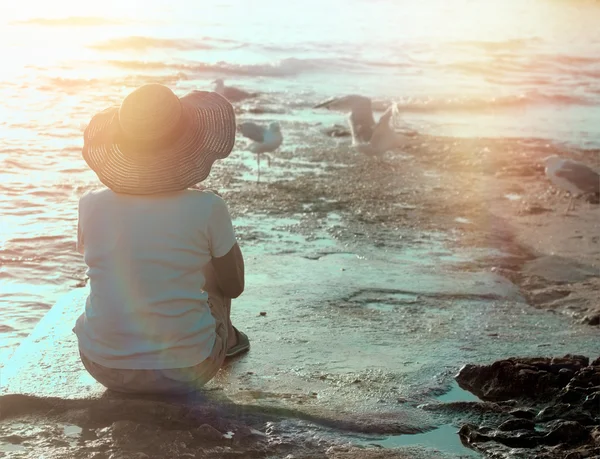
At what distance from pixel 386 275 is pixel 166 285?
2.67 metres

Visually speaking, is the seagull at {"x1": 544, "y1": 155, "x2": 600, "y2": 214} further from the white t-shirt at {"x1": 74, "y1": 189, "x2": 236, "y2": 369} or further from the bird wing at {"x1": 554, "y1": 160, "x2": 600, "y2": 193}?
the white t-shirt at {"x1": 74, "y1": 189, "x2": 236, "y2": 369}

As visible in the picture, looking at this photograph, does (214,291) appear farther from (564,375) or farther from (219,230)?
(564,375)

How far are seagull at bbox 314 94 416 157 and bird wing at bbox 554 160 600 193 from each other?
8.19ft

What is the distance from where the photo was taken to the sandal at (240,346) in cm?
395

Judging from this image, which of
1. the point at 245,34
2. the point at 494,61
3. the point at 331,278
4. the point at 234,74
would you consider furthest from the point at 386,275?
the point at 245,34

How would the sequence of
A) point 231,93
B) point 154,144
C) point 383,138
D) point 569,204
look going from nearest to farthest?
point 154,144 → point 569,204 → point 383,138 → point 231,93

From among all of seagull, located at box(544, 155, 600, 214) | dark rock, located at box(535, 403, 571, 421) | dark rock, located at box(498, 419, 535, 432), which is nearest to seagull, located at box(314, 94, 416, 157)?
seagull, located at box(544, 155, 600, 214)

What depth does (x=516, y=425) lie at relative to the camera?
3.38 metres

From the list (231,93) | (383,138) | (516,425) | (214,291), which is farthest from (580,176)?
(231,93)

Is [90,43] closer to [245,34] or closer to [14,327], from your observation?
[245,34]

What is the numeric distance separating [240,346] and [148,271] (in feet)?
3.02

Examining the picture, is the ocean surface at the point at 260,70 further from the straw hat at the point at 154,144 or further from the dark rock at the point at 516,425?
the dark rock at the point at 516,425

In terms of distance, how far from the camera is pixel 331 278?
5547mm

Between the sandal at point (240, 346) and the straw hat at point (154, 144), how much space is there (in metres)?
1.03
